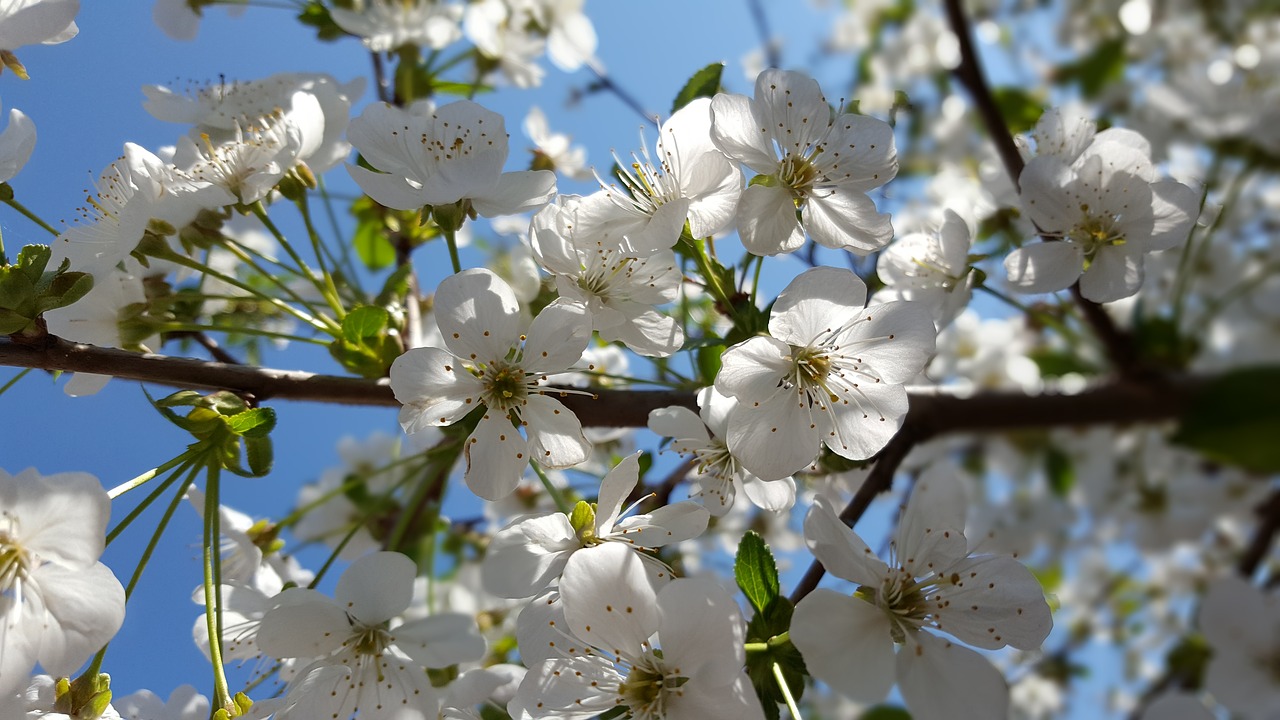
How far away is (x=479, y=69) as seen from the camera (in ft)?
6.20

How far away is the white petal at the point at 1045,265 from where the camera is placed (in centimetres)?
114

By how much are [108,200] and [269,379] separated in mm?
347

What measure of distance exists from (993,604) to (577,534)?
0.49 m

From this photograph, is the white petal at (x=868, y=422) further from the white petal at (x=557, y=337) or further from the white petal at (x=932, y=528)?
the white petal at (x=557, y=337)

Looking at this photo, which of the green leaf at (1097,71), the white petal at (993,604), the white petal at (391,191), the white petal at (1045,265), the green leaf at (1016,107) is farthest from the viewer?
the green leaf at (1097,71)

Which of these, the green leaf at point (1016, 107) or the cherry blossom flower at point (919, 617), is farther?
the green leaf at point (1016, 107)

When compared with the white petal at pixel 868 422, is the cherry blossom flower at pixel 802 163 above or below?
above

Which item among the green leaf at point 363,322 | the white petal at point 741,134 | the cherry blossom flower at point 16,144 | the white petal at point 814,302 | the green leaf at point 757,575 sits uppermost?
the cherry blossom flower at point 16,144

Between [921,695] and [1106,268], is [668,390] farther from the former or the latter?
[1106,268]

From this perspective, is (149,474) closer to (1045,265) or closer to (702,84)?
(702,84)

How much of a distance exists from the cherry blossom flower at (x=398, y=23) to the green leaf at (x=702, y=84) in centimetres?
73

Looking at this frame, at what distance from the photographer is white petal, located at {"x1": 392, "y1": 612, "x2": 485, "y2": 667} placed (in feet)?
3.35

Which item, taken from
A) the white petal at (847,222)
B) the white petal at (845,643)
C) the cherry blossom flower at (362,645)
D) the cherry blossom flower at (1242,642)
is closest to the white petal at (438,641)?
the cherry blossom flower at (362,645)

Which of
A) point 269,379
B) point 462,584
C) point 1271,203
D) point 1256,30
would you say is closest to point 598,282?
point 269,379
